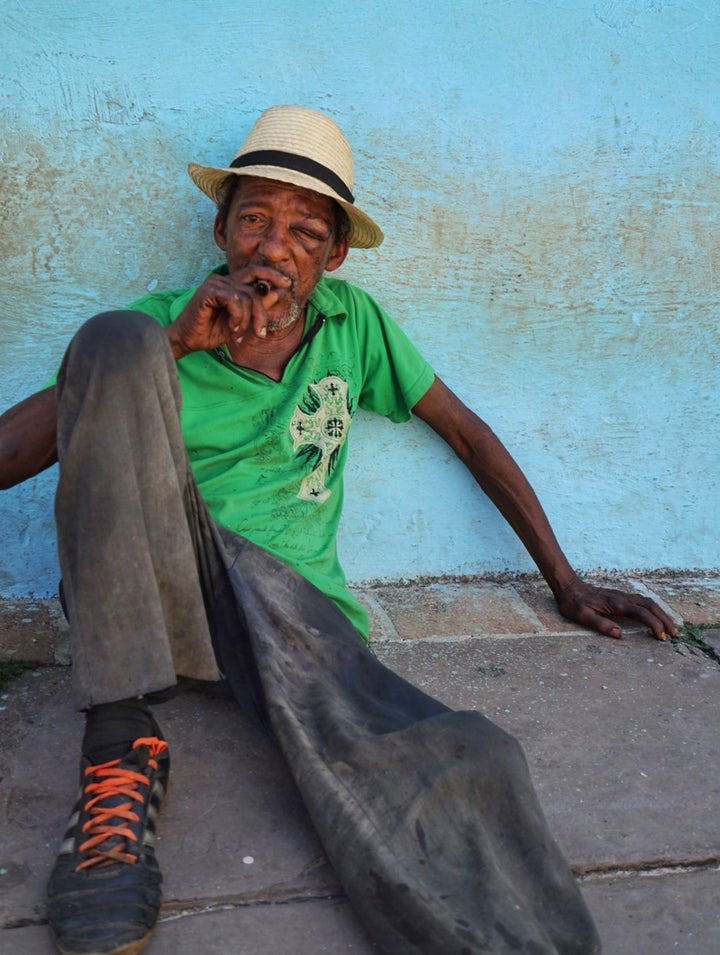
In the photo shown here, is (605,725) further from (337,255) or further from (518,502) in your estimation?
(337,255)

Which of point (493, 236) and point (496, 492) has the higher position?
point (493, 236)

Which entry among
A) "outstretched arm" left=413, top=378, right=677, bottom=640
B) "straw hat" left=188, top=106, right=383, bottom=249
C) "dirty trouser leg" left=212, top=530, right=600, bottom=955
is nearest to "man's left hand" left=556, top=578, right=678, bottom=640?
"outstretched arm" left=413, top=378, right=677, bottom=640

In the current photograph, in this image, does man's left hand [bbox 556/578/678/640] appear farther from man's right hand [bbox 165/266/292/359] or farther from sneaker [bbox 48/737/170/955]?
sneaker [bbox 48/737/170/955]

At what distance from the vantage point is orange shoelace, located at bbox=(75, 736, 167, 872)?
1733 millimetres

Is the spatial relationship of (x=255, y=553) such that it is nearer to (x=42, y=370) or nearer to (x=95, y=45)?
(x=42, y=370)

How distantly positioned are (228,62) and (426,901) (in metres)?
1.97

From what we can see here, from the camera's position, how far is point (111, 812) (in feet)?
5.85

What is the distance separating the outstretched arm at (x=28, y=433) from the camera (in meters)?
2.20

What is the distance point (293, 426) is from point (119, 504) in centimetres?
75

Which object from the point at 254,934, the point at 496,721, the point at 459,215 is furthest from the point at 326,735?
the point at 459,215

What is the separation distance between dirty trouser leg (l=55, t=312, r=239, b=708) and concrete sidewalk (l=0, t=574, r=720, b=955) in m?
0.33

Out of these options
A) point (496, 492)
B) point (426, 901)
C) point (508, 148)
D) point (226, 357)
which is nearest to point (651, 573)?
point (496, 492)

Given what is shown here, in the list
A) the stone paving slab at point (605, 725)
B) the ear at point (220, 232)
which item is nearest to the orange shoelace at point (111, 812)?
the stone paving slab at point (605, 725)

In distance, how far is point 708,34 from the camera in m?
2.77
